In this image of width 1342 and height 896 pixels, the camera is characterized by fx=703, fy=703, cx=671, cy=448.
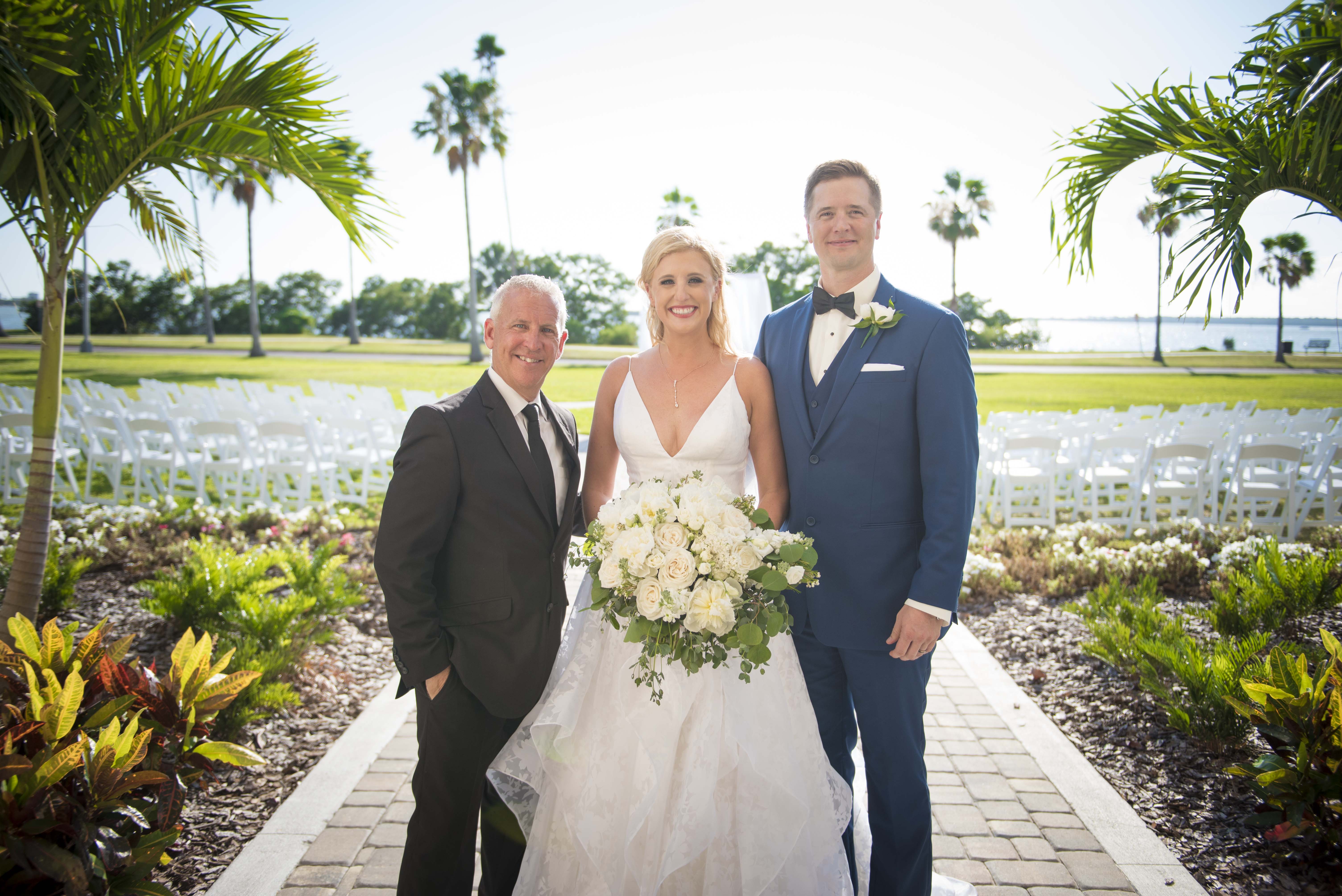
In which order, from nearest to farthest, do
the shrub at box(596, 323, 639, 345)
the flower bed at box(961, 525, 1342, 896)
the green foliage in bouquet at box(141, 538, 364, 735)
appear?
1. the flower bed at box(961, 525, 1342, 896)
2. the green foliage in bouquet at box(141, 538, 364, 735)
3. the shrub at box(596, 323, 639, 345)

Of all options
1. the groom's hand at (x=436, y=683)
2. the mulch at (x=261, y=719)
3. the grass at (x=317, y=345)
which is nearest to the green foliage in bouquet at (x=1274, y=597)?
the groom's hand at (x=436, y=683)

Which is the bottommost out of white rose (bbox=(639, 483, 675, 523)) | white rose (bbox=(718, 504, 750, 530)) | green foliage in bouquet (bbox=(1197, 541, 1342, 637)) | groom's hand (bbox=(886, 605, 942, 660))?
green foliage in bouquet (bbox=(1197, 541, 1342, 637))

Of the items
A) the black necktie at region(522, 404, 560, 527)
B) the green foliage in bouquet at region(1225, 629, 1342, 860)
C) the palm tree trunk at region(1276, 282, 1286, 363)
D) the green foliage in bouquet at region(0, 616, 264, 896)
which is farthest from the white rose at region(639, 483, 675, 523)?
the palm tree trunk at region(1276, 282, 1286, 363)

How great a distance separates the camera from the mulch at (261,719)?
9.87ft

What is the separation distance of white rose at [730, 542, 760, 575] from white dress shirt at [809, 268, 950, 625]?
0.88 metres

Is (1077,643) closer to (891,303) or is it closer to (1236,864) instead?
(1236,864)

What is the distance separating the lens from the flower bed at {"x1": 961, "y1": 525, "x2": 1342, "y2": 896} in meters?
2.99

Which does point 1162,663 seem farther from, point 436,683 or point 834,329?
point 436,683

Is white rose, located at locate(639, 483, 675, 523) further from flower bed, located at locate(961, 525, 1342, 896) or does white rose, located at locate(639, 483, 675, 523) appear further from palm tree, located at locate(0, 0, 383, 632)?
palm tree, located at locate(0, 0, 383, 632)

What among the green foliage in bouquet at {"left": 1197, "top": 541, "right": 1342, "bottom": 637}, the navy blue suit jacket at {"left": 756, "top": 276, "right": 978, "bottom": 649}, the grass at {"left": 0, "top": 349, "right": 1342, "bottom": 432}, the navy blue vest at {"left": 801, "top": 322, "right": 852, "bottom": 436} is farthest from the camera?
the grass at {"left": 0, "top": 349, "right": 1342, "bottom": 432}

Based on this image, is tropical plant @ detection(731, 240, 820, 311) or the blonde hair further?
tropical plant @ detection(731, 240, 820, 311)

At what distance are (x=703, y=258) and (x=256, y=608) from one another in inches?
143

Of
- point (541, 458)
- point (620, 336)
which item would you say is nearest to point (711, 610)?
point (541, 458)

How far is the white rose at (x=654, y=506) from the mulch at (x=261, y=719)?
2.20m
